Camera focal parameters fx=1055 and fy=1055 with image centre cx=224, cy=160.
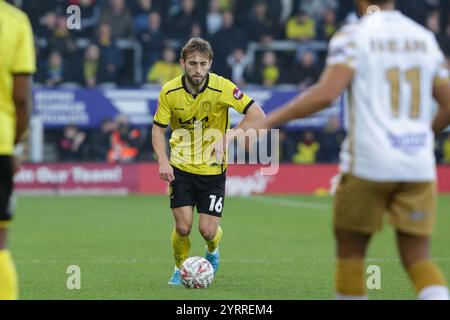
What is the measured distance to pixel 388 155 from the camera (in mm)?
5648

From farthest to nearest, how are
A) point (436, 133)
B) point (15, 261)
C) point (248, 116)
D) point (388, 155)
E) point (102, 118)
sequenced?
1. point (102, 118)
2. point (15, 261)
3. point (248, 116)
4. point (436, 133)
5. point (388, 155)

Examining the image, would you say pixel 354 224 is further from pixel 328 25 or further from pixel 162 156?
pixel 328 25

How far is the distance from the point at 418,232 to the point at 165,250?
287 inches

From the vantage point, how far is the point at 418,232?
566cm

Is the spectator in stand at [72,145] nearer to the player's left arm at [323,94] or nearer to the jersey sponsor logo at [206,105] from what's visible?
the jersey sponsor logo at [206,105]

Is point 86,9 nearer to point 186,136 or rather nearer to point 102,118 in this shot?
point 102,118

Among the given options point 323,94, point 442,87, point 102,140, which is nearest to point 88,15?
point 102,140

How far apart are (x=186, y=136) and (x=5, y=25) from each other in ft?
13.2

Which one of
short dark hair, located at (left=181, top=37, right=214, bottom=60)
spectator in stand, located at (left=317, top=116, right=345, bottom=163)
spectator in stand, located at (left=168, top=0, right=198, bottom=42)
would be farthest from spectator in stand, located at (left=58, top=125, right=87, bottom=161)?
short dark hair, located at (left=181, top=37, right=214, bottom=60)

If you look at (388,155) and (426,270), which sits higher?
(388,155)

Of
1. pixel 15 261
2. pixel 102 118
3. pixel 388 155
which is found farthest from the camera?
pixel 102 118

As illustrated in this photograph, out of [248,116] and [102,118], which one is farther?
[102,118]

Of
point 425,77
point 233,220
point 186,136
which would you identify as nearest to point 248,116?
point 186,136
